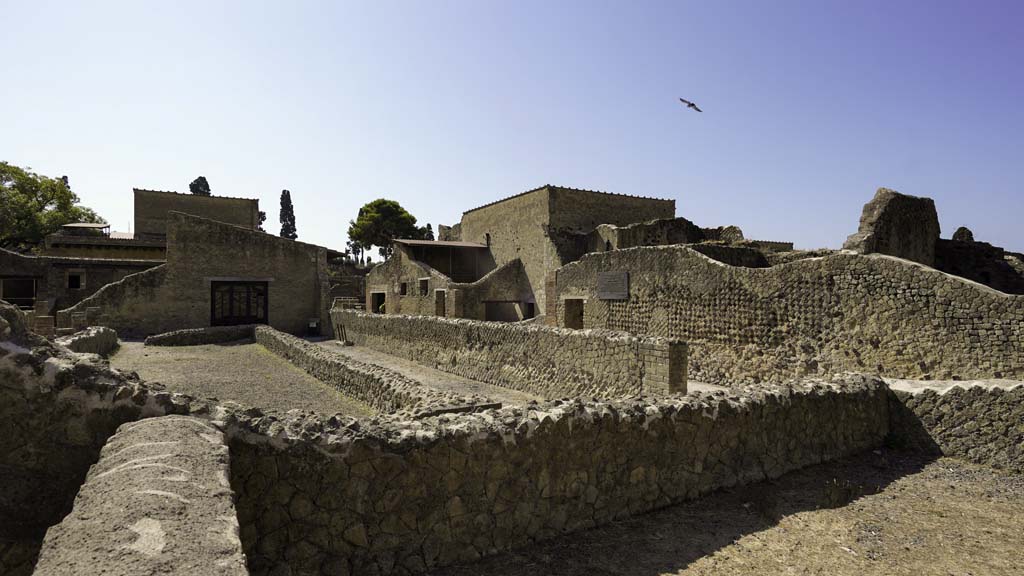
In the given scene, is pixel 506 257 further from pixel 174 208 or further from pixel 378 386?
pixel 174 208

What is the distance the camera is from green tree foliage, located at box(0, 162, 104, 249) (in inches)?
1602

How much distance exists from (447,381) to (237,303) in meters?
17.2

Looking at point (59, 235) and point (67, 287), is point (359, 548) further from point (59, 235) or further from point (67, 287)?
point (59, 235)

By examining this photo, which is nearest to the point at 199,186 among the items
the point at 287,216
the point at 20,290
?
the point at 287,216

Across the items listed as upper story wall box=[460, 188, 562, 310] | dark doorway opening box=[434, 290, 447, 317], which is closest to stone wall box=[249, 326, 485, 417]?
dark doorway opening box=[434, 290, 447, 317]

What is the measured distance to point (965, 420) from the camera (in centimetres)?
599

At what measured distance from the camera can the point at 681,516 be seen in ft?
15.5

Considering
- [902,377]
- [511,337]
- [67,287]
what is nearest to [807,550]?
[902,377]

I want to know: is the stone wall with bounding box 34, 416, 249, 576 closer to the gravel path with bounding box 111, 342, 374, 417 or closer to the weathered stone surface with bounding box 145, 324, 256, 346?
the gravel path with bounding box 111, 342, 374, 417

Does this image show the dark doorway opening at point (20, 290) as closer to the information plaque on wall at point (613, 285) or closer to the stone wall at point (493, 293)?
the stone wall at point (493, 293)

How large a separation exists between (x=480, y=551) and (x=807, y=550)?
8.03 feet

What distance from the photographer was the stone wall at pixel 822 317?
25.1 ft

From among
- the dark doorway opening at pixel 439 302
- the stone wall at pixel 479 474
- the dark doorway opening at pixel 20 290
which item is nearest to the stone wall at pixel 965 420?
the stone wall at pixel 479 474

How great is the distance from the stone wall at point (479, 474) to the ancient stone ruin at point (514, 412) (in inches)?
0.6
